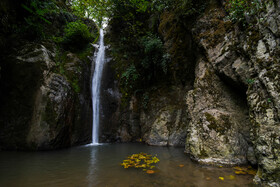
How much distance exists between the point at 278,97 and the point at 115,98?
7319mm

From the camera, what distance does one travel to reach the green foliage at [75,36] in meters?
9.00

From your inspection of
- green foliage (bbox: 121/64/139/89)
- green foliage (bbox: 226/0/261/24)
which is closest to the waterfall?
green foliage (bbox: 121/64/139/89)

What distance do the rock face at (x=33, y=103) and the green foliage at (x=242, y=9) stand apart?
6.50 meters

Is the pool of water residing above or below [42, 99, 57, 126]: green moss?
below

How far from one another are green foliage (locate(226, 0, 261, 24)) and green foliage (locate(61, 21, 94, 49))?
7689mm

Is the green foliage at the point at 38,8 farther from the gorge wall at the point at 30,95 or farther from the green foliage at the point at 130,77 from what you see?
the green foliage at the point at 130,77

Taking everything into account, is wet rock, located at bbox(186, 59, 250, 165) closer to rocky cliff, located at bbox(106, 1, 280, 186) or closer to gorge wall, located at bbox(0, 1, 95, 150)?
rocky cliff, located at bbox(106, 1, 280, 186)

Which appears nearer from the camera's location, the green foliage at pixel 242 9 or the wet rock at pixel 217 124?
the green foliage at pixel 242 9

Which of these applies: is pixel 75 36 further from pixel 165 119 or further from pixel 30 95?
pixel 165 119

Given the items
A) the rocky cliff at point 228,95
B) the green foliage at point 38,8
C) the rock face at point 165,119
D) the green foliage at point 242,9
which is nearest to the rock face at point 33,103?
the green foliage at point 38,8

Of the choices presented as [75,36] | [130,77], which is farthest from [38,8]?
[130,77]

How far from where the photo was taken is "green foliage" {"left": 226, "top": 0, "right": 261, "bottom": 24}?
12.2ft

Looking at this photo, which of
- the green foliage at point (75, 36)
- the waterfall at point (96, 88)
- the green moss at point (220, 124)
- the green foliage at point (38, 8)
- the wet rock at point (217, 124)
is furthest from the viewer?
the green foliage at point (75, 36)

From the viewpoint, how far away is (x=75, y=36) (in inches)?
364
